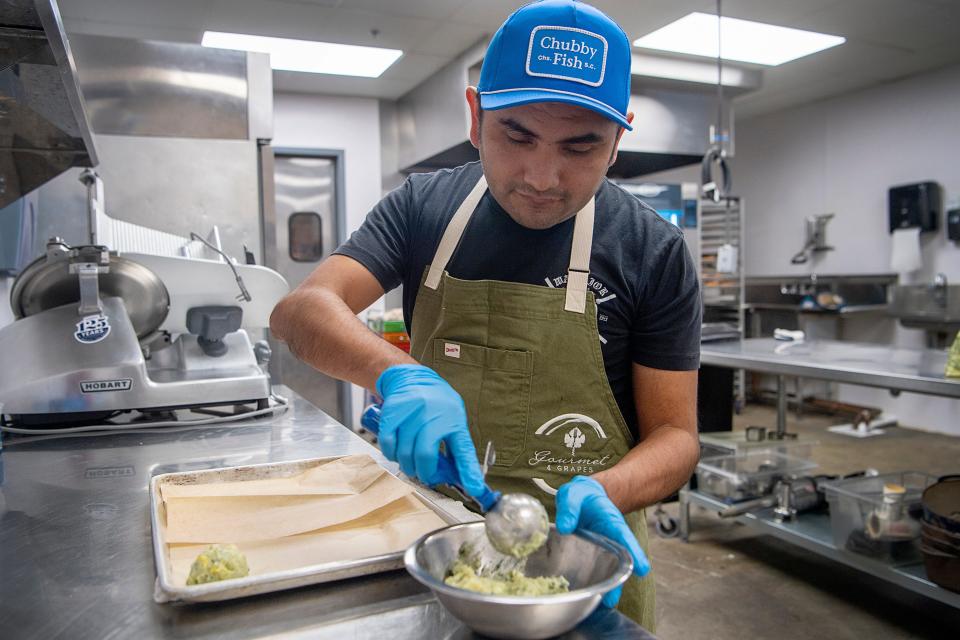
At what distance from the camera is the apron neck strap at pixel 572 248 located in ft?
4.48

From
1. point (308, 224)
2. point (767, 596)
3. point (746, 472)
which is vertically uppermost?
point (308, 224)

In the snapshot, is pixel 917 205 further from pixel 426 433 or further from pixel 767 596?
pixel 426 433

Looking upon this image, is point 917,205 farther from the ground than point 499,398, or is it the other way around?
point 917,205

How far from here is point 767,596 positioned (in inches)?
120

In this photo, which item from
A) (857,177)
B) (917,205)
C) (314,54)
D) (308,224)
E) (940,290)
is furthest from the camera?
(857,177)

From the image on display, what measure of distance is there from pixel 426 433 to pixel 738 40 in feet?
16.9

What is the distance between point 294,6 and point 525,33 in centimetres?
367

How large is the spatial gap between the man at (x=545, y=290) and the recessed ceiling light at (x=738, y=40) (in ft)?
12.5

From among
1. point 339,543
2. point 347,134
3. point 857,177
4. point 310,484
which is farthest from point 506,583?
point 857,177

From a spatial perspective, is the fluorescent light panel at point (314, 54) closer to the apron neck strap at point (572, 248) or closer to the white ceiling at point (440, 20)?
the white ceiling at point (440, 20)

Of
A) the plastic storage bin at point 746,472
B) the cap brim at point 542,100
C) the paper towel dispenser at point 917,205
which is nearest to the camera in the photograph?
the cap brim at point 542,100

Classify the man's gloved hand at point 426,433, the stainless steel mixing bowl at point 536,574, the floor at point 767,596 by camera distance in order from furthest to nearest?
the floor at point 767,596
the man's gloved hand at point 426,433
the stainless steel mixing bowl at point 536,574

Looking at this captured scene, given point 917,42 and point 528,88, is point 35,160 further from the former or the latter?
point 917,42

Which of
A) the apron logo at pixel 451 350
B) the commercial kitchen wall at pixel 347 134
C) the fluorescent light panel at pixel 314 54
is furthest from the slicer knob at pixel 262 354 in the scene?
the commercial kitchen wall at pixel 347 134
